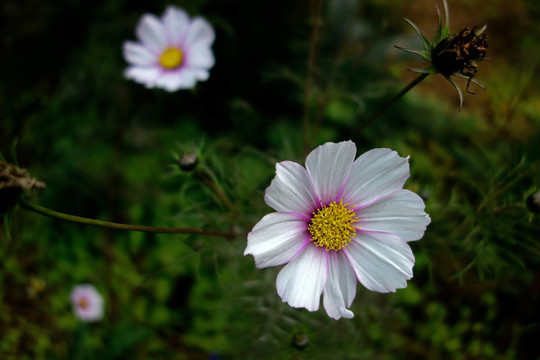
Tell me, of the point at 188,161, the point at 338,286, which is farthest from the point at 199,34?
the point at 338,286

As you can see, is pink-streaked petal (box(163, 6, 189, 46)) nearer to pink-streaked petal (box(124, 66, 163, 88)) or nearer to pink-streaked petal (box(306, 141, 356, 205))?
pink-streaked petal (box(124, 66, 163, 88))

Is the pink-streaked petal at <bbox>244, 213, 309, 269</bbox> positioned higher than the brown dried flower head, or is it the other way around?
the brown dried flower head

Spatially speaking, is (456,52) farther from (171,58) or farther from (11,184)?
(171,58)

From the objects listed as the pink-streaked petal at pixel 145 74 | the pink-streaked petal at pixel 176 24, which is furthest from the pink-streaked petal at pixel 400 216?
the pink-streaked petal at pixel 176 24

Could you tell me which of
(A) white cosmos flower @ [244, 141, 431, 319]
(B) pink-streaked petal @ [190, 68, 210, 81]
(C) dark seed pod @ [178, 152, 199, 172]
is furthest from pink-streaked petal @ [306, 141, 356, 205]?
(B) pink-streaked petal @ [190, 68, 210, 81]

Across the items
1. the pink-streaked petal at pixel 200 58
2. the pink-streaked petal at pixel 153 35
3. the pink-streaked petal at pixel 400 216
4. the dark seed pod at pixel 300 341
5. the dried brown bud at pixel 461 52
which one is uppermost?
the pink-streaked petal at pixel 153 35

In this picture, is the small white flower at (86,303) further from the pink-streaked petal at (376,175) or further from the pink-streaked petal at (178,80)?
the pink-streaked petal at (376,175)
